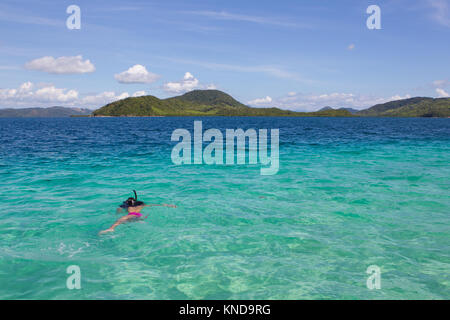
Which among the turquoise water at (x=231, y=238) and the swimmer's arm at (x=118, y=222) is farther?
the swimmer's arm at (x=118, y=222)

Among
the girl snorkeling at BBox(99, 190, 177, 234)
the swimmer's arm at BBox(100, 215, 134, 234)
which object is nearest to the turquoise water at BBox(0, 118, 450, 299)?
the swimmer's arm at BBox(100, 215, 134, 234)

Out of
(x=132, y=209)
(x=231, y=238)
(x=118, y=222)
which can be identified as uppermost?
(x=132, y=209)

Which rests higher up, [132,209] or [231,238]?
[132,209]

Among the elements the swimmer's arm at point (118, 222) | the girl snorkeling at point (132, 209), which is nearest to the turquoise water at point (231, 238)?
the swimmer's arm at point (118, 222)

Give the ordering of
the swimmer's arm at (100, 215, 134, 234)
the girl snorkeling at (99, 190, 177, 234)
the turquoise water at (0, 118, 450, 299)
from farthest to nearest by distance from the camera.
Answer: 1. the girl snorkeling at (99, 190, 177, 234)
2. the swimmer's arm at (100, 215, 134, 234)
3. the turquoise water at (0, 118, 450, 299)

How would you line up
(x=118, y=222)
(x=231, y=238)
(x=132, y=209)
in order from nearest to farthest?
(x=231, y=238)
(x=118, y=222)
(x=132, y=209)

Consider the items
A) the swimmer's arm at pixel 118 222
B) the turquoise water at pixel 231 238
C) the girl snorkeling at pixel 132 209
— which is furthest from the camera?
the girl snorkeling at pixel 132 209

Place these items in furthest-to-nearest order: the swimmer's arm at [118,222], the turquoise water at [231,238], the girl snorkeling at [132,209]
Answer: the girl snorkeling at [132,209] → the swimmer's arm at [118,222] → the turquoise water at [231,238]

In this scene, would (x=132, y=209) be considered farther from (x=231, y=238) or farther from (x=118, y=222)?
(x=231, y=238)

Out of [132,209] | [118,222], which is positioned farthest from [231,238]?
[132,209]

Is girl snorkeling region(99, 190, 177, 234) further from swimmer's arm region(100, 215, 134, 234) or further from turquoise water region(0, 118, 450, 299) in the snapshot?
turquoise water region(0, 118, 450, 299)

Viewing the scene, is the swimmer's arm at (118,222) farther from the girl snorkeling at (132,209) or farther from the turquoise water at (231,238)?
the turquoise water at (231,238)

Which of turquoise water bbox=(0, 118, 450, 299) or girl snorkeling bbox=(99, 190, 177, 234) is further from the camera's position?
girl snorkeling bbox=(99, 190, 177, 234)

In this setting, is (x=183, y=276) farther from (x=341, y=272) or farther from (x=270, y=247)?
(x=341, y=272)
